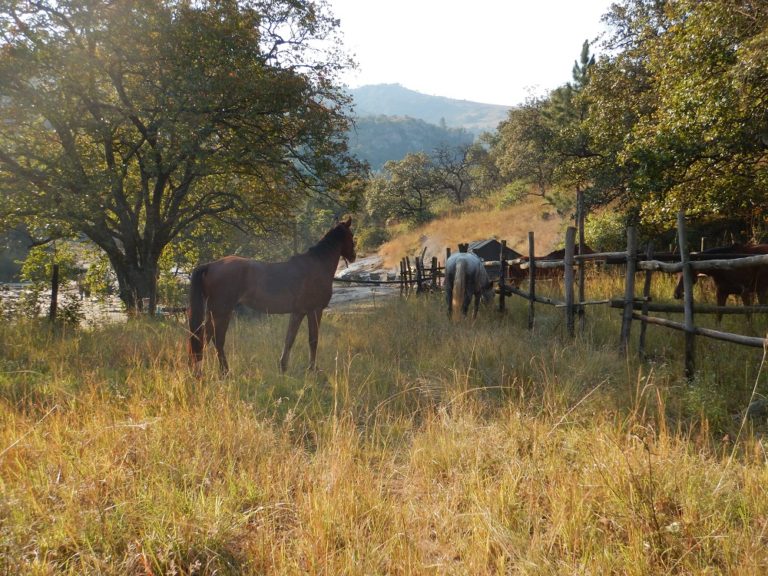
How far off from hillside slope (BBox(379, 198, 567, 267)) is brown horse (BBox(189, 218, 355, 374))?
18.3 meters

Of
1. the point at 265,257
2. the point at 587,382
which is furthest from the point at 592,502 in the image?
the point at 265,257

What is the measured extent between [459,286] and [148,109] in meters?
8.61

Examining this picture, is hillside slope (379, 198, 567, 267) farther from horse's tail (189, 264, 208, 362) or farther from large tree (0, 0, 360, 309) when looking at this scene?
horse's tail (189, 264, 208, 362)

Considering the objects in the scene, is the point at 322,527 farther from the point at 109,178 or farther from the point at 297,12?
the point at 297,12

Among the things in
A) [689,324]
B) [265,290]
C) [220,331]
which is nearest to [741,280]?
[689,324]

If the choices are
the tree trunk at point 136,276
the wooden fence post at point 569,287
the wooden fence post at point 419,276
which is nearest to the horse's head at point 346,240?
the wooden fence post at point 569,287

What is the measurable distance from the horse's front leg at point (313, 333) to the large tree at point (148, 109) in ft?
20.0

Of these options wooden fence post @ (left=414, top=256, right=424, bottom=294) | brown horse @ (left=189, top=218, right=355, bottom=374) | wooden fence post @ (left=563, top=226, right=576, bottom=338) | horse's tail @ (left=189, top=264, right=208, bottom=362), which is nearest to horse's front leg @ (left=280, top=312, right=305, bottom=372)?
brown horse @ (left=189, top=218, right=355, bottom=374)

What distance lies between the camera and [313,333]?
632 centimetres

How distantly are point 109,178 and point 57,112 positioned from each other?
1.75 metres

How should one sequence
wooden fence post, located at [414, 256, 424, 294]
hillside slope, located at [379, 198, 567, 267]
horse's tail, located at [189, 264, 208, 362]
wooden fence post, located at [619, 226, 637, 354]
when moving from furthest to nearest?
hillside slope, located at [379, 198, 567, 267] < wooden fence post, located at [414, 256, 424, 294] < wooden fence post, located at [619, 226, 637, 354] < horse's tail, located at [189, 264, 208, 362]

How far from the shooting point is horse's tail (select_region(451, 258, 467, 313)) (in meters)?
9.43

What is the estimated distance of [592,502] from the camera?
240 centimetres

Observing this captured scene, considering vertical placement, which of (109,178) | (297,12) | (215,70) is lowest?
(109,178)
